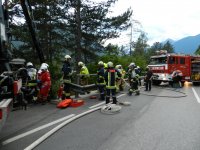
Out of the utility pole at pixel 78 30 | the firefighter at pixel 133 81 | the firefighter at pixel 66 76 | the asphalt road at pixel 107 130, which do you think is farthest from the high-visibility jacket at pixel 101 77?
the utility pole at pixel 78 30

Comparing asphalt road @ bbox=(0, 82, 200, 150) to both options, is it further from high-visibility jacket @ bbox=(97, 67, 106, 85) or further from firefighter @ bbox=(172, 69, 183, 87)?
firefighter @ bbox=(172, 69, 183, 87)

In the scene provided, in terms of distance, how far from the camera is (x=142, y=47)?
78.8 metres

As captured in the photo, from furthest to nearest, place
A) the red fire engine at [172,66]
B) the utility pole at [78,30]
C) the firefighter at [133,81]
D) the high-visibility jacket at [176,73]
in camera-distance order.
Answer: the utility pole at [78,30]
the red fire engine at [172,66]
the high-visibility jacket at [176,73]
the firefighter at [133,81]

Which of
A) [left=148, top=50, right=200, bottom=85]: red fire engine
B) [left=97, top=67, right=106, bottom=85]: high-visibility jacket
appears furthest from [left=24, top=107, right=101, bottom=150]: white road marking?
[left=148, top=50, right=200, bottom=85]: red fire engine

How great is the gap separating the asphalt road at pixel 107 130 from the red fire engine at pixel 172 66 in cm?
1270

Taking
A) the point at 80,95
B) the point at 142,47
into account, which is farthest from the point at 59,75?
the point at 142,47

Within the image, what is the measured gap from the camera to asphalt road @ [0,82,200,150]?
570 centimetres

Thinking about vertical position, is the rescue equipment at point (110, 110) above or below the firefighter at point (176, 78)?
below

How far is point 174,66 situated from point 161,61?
1.08 metres

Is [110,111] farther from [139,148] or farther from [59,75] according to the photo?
[59,75]

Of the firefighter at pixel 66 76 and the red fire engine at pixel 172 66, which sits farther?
the red fire engine at pixel 172 66

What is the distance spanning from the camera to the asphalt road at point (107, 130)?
18.7ft

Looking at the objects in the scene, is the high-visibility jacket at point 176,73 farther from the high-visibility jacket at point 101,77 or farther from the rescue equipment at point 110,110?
the rescue equipment at point 110,110

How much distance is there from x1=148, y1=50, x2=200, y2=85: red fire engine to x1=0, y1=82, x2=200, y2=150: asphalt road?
1270cm
